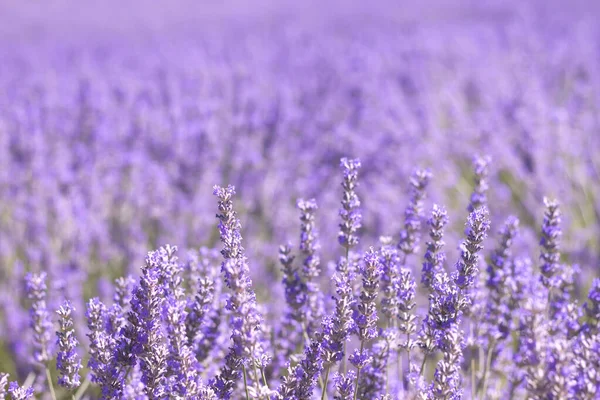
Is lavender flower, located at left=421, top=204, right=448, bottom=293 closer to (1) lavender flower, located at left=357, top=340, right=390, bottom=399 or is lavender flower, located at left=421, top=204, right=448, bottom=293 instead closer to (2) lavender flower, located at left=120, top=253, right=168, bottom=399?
(1) lavender flower, located at left=357, top=340, right=390, bottom=399

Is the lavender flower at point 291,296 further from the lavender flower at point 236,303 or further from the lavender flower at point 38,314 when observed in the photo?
the lavender flower at point 38,314

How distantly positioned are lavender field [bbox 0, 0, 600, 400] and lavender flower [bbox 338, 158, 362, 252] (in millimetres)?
10

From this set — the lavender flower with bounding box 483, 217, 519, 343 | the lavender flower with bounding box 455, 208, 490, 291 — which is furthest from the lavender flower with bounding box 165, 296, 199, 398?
the lavender flower with bounding box 483, 217, 519, 343

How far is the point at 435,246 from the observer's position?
202 cm

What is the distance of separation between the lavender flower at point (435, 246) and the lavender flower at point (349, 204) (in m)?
0.24

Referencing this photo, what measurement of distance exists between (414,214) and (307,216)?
43 centimetres

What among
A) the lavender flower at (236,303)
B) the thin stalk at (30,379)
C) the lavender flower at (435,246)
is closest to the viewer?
the lavender flower at (236,303)

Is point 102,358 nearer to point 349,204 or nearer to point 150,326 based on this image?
point 150,326

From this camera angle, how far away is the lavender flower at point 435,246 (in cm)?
199

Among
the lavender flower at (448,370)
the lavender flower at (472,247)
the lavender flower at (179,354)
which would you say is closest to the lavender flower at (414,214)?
the lavender flower at (472,247)

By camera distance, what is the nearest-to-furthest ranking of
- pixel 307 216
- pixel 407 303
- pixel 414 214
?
pixel 407 303
pixel 307 216
pixel 414 214

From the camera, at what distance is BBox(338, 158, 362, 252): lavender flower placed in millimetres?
2057

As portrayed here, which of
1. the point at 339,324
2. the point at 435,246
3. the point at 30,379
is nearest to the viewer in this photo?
the point at 339,324

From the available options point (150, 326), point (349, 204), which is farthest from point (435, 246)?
point (150, 326)
